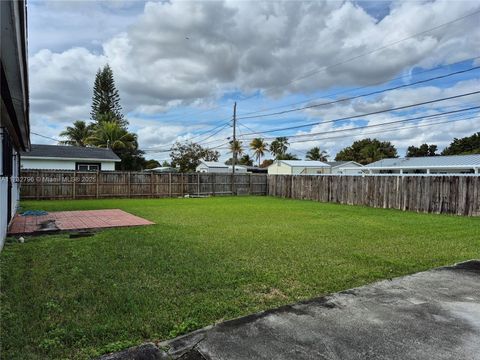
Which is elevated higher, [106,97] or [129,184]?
[106,97]

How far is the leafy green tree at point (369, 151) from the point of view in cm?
4909

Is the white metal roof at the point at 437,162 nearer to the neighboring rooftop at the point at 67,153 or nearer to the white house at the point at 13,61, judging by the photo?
the neighboring rooftop at the point at 67,153

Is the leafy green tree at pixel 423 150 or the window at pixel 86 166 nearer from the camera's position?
the window at pixel 86 166

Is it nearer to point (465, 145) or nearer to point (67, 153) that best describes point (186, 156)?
point (67, 153)

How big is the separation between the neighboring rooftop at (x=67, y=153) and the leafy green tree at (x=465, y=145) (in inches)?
1722

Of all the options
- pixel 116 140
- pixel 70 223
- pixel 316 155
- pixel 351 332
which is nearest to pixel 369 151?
pixel 316 155

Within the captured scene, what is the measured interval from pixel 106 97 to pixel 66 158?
2057 cm

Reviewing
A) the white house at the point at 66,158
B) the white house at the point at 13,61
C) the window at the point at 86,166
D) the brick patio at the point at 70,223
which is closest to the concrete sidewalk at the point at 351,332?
the white house at the point at 13,61

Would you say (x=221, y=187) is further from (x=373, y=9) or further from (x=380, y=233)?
(x=380, y=233)

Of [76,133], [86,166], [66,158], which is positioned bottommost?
[86,166]

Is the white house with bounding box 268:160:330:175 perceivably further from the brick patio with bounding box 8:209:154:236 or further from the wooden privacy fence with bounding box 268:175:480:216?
the brick patio with bounding box 8:209:154:236

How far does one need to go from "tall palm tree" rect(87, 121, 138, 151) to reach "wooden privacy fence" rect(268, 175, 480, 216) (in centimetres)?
1734

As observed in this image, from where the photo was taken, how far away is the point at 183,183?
22.2m

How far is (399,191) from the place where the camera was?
15242 millimetres
